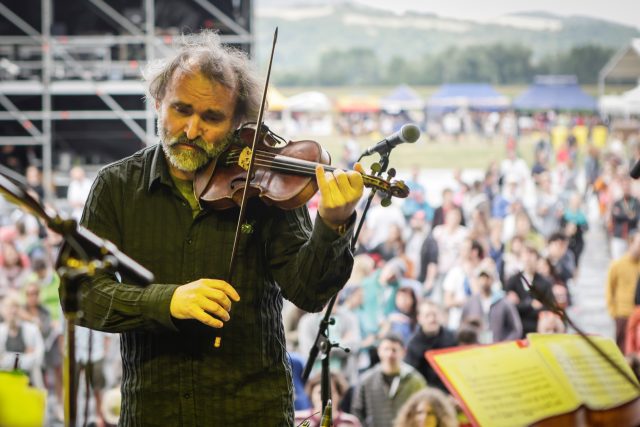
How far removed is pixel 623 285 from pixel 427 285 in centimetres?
168

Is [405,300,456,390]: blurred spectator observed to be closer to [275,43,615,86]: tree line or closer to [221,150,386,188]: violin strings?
[221,150,386,188]: violin strings

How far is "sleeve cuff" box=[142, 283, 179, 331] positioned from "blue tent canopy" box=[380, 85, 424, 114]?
8.41 metres

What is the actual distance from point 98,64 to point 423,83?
378cm

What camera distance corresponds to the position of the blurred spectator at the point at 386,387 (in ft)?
16.9

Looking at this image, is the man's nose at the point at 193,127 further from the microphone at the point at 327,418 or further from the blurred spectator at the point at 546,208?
the blurred spectator at the point at 546,208

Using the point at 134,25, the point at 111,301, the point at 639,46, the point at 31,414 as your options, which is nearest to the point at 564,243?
the point at 639,46

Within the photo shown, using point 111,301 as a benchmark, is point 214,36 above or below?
above

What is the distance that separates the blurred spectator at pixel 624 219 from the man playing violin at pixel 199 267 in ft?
20.3

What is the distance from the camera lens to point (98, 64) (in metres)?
9.78

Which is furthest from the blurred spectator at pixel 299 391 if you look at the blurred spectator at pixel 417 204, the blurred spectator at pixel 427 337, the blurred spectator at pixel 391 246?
the blurred spectator at pixel 417 204

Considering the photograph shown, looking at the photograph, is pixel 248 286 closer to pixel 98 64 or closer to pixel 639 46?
pixel 639 46

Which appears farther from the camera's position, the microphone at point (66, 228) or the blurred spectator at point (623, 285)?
the blurred spectator at point (623, 285)

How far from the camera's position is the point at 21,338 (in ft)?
20.8

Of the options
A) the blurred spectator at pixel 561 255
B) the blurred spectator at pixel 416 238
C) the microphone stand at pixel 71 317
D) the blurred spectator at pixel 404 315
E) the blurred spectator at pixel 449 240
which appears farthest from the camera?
the blurred spectator at pixel 416 238
